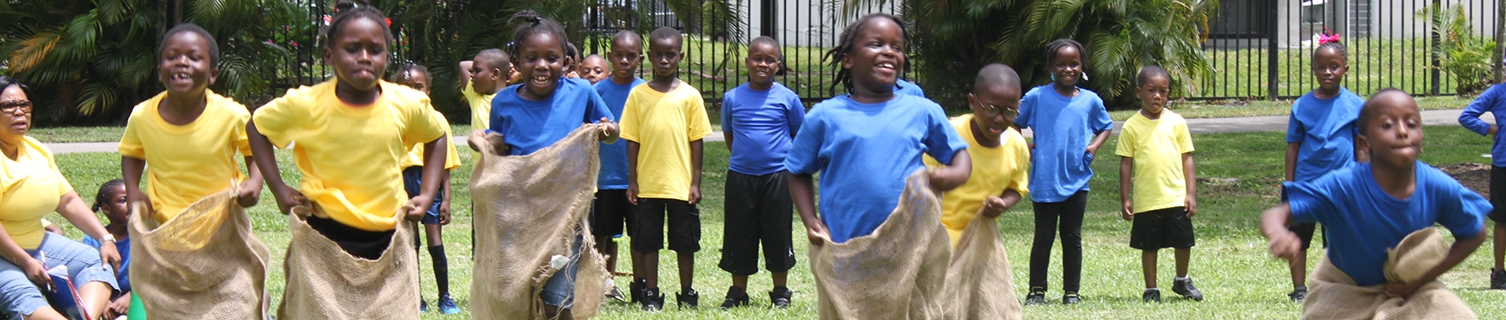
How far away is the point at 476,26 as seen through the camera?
15469 mm

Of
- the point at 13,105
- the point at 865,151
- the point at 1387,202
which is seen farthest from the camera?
the point at 13,105

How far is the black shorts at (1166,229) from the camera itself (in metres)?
6.81

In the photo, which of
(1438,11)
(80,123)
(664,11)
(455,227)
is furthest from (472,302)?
(1438,11)

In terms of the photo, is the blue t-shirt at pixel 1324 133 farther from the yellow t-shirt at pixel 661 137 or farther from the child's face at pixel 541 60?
the child's face at pixel 541 60

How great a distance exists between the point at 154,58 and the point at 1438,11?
16281 mm

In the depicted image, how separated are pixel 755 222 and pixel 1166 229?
79.4 inches

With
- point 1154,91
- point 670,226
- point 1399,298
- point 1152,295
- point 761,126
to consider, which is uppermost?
point 1154,91

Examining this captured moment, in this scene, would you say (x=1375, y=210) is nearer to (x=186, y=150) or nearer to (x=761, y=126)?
(x=761, y=126)

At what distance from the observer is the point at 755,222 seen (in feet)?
21.4

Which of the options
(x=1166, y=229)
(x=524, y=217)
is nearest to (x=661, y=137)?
(x=524, y=217)

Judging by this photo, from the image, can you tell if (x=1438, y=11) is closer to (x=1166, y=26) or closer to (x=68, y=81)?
(x=1166, y=26)

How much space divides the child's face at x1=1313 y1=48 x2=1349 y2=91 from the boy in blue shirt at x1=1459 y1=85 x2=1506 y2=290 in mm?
1125

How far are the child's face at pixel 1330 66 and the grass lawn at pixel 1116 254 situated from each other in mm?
1060

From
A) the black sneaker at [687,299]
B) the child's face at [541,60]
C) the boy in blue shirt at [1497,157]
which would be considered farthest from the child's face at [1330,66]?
the child's face at [541,60]
